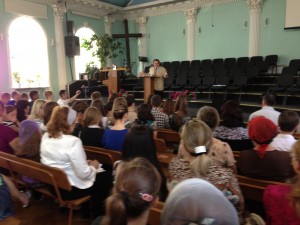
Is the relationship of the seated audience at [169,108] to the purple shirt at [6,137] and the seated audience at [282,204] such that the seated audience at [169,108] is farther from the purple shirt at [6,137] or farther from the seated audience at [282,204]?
the seated audience at [282,204]

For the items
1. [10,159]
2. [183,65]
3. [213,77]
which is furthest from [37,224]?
[183,65]

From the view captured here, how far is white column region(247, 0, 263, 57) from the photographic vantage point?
10.2 metres

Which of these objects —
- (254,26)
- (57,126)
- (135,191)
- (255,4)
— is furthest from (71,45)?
(135,191)

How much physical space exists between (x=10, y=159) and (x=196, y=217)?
2.46 meters

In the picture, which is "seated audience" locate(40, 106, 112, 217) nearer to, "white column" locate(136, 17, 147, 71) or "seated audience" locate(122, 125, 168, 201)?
"seated audience" locate(122, 125, 168, 201)

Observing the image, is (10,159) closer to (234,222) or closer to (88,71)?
(234,222)

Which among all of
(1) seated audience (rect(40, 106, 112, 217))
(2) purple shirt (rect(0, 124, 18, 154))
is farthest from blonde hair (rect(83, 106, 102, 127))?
(2) purple shirt (rect(0, 124, 18, 154))

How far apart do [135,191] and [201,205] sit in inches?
12.9

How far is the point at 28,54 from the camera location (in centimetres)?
1067

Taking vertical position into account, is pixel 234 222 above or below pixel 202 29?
below

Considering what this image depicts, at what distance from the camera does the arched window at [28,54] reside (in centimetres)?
1005

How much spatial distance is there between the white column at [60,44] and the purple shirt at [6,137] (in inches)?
318

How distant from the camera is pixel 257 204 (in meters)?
2.20

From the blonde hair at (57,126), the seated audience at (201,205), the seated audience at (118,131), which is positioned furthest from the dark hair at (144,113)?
the seated audience at (201,205)
